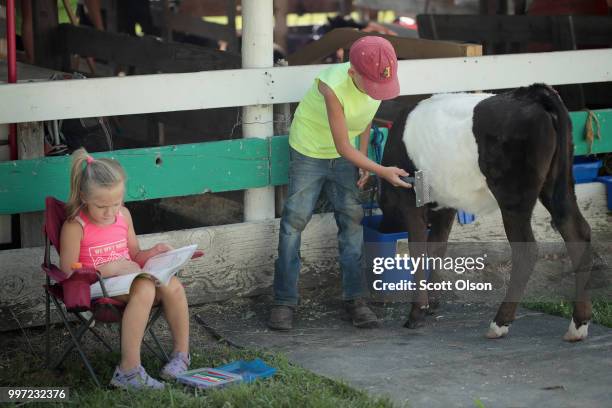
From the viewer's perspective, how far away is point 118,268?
4621 millimetres

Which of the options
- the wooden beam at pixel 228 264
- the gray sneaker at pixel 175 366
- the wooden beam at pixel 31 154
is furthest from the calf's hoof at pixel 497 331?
the wooden beam at pixel 31 154

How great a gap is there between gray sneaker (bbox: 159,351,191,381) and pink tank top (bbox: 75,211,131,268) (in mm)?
507

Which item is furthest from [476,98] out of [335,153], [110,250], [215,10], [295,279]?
[215,10]

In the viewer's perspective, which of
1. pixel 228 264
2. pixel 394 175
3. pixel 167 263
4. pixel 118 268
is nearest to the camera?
pixel 167 263

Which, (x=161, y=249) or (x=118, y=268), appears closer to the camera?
(x=118, y=268)

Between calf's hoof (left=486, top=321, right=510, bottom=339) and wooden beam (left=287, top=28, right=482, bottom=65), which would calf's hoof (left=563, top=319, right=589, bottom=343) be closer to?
calf's hoof (left=486, top=321, right=510, bottom=339)

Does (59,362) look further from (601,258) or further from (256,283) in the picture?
(601,258)

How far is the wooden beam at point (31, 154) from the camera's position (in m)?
5.34

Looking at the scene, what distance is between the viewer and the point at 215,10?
18828 millimetres

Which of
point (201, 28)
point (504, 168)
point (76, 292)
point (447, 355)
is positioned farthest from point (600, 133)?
point (201, 28)

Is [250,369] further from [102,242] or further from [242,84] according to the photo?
[242,84]

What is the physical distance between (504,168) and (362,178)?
2.69ft

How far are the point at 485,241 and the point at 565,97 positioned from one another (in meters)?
1.68

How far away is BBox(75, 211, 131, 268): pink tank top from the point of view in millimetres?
4559
